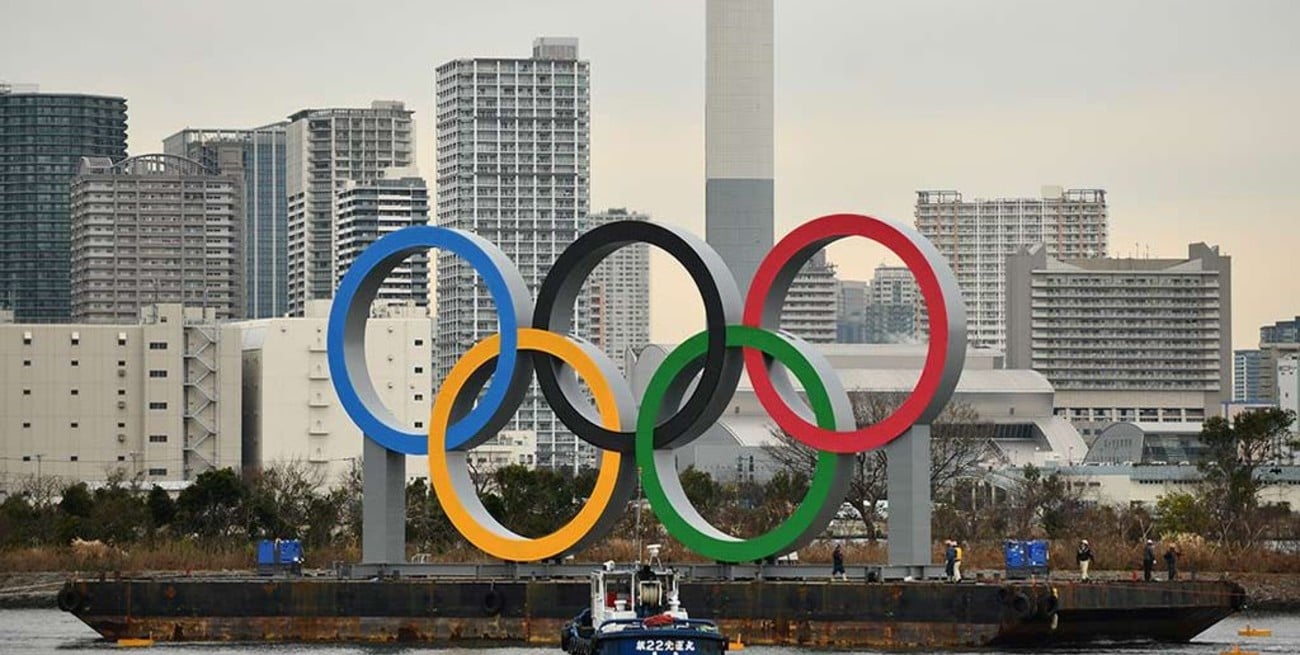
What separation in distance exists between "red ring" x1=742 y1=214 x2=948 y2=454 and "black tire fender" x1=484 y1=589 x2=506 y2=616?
7.84m

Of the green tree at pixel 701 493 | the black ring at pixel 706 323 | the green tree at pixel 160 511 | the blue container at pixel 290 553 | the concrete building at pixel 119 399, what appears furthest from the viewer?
the concrete building at pixel 119 399

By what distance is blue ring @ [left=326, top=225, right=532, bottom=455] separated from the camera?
6500cm

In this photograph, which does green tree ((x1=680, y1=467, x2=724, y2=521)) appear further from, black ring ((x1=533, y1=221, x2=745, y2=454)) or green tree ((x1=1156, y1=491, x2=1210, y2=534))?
black ring ((x1=533, y1=221, x2=745, y2=454))

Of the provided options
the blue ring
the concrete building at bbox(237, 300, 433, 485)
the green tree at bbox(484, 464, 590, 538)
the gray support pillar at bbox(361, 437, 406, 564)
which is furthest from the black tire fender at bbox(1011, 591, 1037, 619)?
the concrete building at bbox(237, 300, 433, 485)

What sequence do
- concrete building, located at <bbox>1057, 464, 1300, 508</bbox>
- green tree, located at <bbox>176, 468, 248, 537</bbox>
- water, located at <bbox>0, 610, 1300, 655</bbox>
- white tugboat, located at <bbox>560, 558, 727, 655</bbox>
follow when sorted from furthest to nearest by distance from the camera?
1. concrete building, located at <bbox>1057, 464, 1300, 508</bbox>
2. green tree, located at <bbox>176, 468, 248, 537</bbox>
3. water, located at <bbox>0, 610, 1300, 655</bbox>
4. white tugboat, located at <bbox>560, 558, 727, 655</bbox>

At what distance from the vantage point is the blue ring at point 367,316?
65000 millimetres

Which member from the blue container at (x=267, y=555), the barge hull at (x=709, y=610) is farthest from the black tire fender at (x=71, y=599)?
the blue container at (x=267, y=555)

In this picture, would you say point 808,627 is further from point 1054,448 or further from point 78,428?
point 1054,448


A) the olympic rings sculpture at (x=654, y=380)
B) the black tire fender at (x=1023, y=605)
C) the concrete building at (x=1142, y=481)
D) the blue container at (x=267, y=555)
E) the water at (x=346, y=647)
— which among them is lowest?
the concrete building at (x=1142, y=481)

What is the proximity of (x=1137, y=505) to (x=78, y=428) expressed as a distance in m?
64.7

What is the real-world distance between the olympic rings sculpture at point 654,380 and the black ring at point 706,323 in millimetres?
46

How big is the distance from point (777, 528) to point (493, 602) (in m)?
6.98

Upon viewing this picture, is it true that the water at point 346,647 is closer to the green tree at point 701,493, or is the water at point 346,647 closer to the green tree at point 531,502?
the green tree at point 531,502

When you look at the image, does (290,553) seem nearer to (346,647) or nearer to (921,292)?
(346,647)
